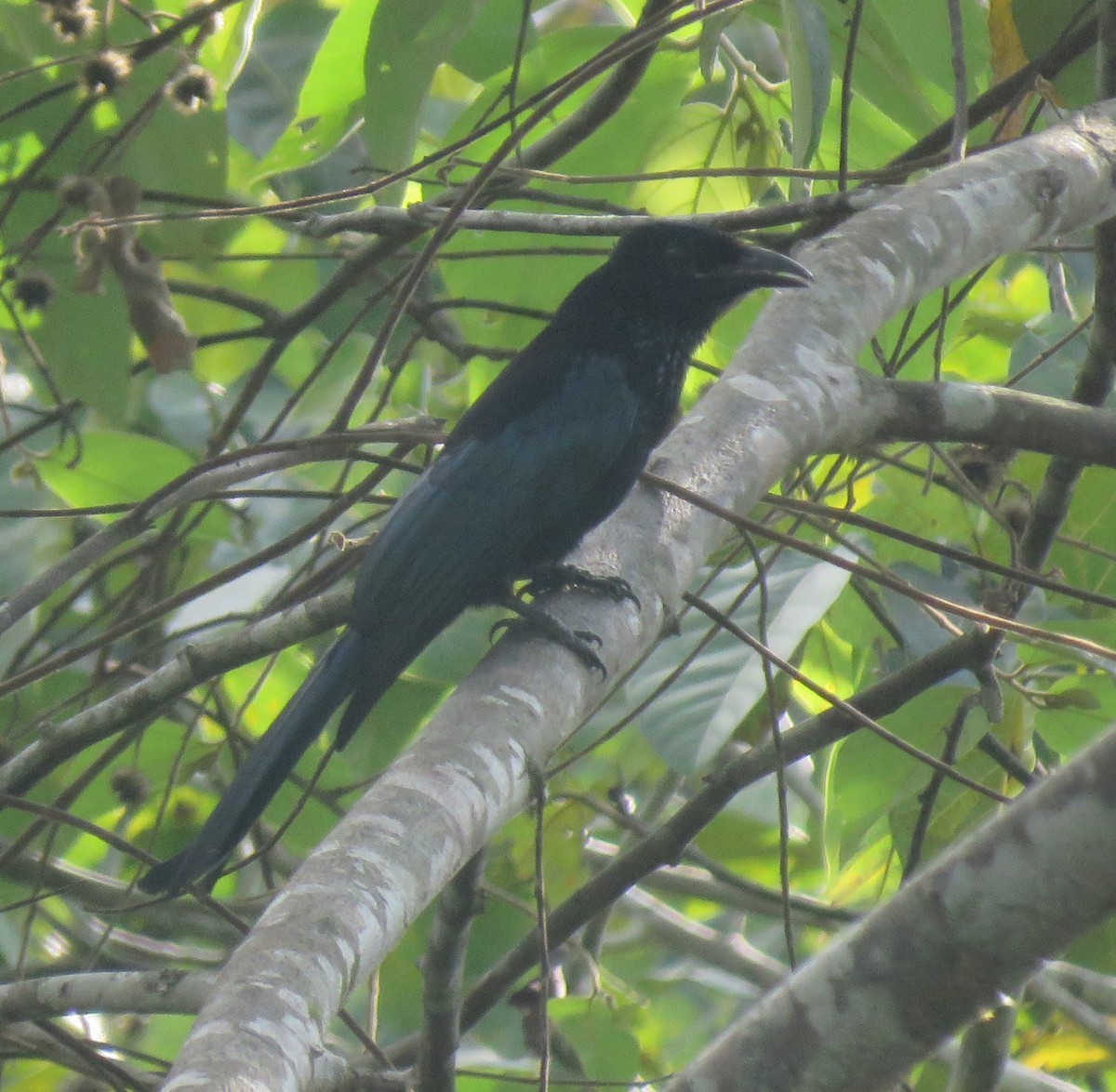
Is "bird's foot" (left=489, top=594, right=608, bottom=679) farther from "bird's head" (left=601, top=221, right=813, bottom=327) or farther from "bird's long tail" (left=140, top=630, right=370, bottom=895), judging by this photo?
"bird's head" (left=601, top=221, right=813, bottom=327)

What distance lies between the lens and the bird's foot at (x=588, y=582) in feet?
8.54

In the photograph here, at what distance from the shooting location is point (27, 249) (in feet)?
11.3

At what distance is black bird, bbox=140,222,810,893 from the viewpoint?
299cm

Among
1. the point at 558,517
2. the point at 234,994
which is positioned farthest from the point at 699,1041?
the point at 234,994

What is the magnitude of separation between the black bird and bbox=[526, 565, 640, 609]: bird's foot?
20 millimetres

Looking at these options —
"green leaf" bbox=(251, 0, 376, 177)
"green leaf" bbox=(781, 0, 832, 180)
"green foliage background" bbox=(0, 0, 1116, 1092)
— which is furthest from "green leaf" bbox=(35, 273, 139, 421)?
"green leaf" bbox=(781, 0, 832, 180)

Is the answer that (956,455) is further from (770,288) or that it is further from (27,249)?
(27,249)

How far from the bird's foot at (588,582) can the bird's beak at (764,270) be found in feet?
2.70

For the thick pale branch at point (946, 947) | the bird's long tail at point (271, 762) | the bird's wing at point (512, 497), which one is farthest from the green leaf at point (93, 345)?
the thick pale branch at point (946, 947)

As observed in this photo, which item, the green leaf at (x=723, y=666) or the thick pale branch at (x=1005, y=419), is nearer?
the thick pale branch at (x=1005, y=419)

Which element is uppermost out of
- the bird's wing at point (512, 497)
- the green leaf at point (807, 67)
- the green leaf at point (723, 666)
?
the green leaf at point (807, 67)

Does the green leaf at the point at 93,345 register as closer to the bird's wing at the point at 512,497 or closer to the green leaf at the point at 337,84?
the green leaf at the point at 337,84

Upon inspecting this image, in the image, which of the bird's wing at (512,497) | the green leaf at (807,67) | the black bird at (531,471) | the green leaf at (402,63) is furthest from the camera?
the bird's wing at (512,497)

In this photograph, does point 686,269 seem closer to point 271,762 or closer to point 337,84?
point 337,84
